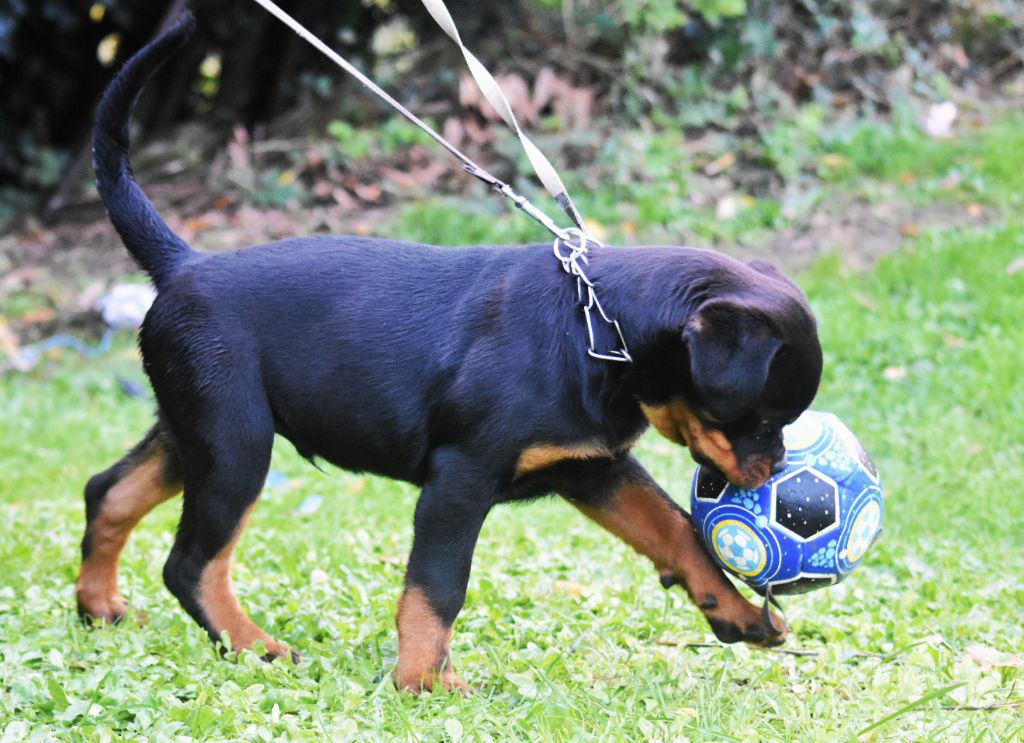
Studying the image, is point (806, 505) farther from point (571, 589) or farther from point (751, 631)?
point (571, 589)

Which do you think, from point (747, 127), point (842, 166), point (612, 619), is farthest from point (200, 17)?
point (612, 619)

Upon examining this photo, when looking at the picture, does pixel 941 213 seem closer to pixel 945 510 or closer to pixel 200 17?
pixel 945 510

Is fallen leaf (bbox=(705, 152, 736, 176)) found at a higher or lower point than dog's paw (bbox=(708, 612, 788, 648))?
→ lower

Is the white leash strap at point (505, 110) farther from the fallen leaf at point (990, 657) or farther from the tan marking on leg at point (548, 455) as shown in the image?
the fallen leaf at point (990, 657)

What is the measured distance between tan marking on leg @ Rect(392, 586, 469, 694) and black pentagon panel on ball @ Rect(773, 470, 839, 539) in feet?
3.27

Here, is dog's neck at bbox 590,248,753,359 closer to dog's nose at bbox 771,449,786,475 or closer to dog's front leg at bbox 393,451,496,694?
dog's nose at bbox 771,449,786,475

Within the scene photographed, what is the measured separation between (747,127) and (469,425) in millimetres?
7163

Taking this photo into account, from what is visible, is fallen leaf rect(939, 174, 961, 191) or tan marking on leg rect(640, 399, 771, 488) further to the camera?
fallen leaf rect(939, 174, 961, 191)

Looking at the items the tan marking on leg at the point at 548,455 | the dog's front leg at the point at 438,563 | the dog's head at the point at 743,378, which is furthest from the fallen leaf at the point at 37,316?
the dog's head at the point at 743,378

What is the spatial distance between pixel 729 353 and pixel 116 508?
7.05 feet

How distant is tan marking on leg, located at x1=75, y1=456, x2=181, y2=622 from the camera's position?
14.0 ft

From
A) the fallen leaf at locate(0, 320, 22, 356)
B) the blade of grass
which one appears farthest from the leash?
the fallen leaf at locate(0, 320, 22, 356)

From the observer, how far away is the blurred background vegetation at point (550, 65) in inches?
399

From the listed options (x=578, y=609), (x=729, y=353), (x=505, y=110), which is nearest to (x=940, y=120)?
(x=505, y=110)
